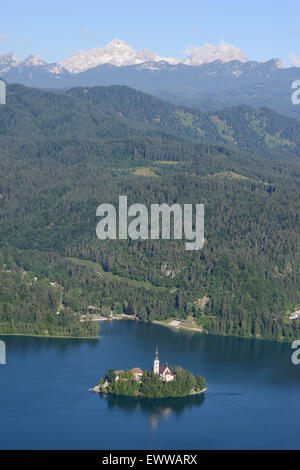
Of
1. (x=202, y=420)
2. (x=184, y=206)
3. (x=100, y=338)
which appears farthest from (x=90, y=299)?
(x=202, y=420)

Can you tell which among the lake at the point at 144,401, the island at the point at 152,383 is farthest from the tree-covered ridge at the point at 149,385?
the lake at the point at 144,401

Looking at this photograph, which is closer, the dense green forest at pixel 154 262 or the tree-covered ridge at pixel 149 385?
the tree-covered ridge at pixel 149 385

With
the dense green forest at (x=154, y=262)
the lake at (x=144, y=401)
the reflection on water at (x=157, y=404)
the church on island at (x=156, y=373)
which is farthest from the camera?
the dense green forest at (x=154, y=262)

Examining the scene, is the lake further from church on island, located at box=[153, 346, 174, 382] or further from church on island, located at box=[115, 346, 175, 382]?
church on island, located at box=[153, 346, 174, 382]

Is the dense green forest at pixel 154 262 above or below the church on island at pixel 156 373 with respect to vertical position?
above

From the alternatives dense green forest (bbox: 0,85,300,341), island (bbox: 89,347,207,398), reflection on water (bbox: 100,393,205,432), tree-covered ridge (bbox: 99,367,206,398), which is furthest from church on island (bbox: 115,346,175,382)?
dense green forest (bbox: 0,85,300,341)

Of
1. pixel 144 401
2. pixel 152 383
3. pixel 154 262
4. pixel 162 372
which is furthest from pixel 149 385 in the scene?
pixel 154 262

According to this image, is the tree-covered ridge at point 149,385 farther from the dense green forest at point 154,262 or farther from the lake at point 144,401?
the dense green forest at point 154,262
